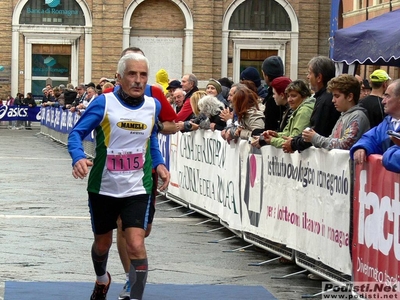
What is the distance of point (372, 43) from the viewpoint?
13234mm

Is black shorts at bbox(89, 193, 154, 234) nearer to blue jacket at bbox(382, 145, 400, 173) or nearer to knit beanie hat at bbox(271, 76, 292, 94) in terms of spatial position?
blue jacket at bbox(382, 145, 400, 173)

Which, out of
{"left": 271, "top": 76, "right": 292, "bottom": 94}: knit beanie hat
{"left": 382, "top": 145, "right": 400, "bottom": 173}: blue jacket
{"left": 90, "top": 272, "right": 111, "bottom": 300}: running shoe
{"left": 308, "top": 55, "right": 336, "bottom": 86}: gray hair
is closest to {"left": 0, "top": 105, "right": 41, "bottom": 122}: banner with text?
{"left": 271, "top": 76, "right": 292, "bottom": 94}: knit beanie hat

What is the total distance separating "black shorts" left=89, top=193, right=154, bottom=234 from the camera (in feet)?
23.1

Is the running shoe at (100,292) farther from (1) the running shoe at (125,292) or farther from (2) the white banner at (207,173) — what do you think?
(2) the white banner at (207,173)

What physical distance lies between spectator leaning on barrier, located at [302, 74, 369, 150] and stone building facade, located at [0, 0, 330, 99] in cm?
3933

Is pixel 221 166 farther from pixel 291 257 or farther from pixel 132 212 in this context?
pixel 132 212

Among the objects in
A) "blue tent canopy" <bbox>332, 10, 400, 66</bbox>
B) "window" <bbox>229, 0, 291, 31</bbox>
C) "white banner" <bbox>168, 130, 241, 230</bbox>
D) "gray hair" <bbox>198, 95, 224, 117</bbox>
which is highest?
"window" <bbox>229, 0, 291, 31</bbox>

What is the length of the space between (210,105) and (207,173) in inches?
35.7

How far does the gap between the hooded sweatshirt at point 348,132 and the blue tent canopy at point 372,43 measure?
417 centimetres

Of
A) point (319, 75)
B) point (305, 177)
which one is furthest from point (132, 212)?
point (319, 75)

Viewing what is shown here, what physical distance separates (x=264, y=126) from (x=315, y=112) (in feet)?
5.00

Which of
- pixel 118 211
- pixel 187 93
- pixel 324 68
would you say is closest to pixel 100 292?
pixel 118 211

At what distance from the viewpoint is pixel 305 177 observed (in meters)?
8.70

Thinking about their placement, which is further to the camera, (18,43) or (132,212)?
(18,43)
